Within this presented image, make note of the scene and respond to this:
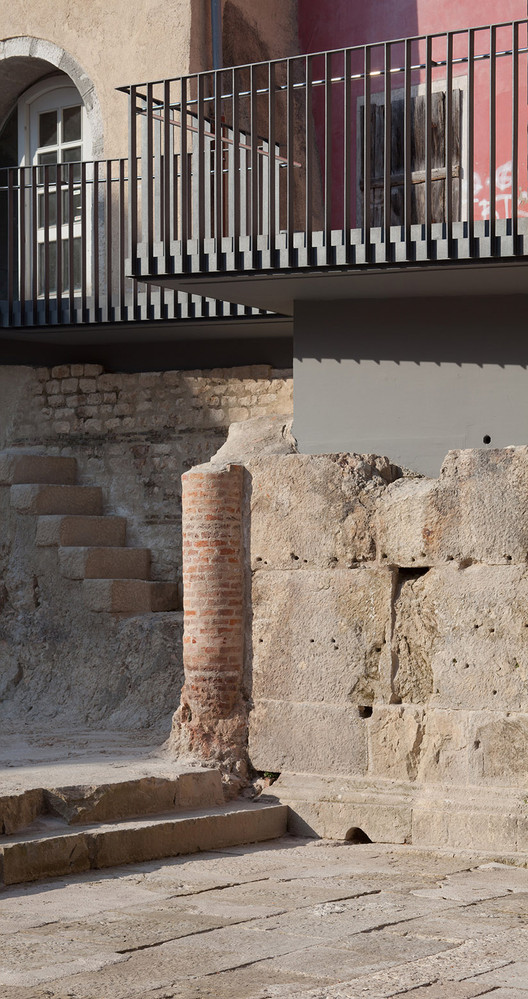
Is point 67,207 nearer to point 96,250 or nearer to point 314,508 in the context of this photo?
point 96,250

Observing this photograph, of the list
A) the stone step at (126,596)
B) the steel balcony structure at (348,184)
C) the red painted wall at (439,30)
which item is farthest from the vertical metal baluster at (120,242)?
the stone step at (126,596)

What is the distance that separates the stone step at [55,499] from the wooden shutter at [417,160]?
341 centimetres

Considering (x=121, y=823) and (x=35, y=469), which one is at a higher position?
(x=35, y=469)

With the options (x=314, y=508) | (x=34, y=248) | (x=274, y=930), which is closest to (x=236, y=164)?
(x=314, y=508)

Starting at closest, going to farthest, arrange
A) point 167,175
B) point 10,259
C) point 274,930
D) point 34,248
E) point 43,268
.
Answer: point 274,930
point 167,175
point 34,248
point 10,259
point 43,268

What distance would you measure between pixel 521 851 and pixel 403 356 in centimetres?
325

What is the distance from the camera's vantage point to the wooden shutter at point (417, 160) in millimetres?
11586

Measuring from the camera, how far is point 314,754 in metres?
8.59

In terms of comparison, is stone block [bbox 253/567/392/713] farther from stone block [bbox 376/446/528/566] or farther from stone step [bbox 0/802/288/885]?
stone step [bbox 0/802/288/885]

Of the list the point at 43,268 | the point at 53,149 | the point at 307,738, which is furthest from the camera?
the point at 53,149

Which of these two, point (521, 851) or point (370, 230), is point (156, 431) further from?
point (521, 851)

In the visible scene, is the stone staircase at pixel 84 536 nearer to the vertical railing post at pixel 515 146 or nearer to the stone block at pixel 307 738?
the stone block at pixel 307 738

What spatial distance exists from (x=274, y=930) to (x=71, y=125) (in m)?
9.27

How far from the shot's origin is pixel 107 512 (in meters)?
12.4
